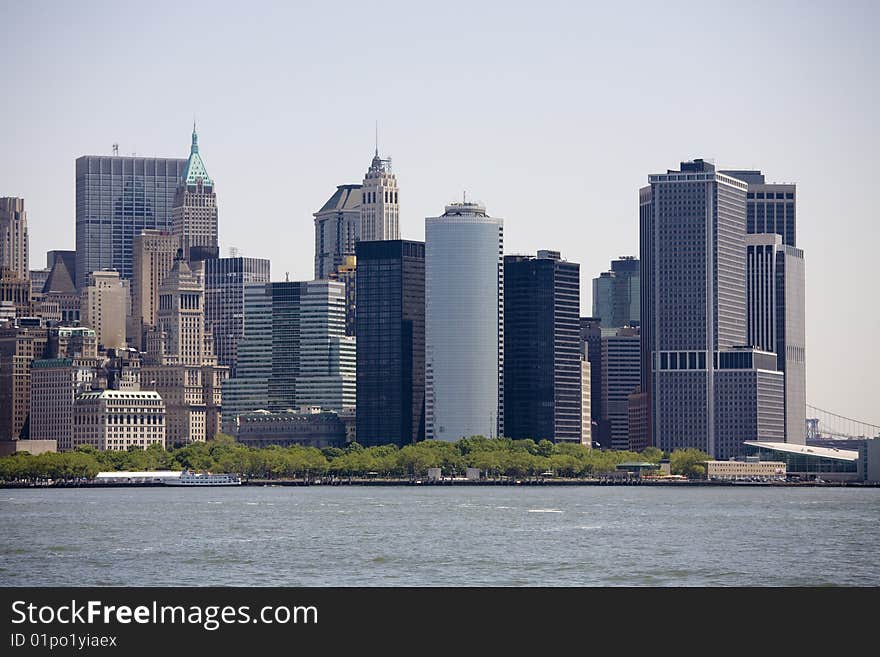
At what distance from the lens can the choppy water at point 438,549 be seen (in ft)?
308

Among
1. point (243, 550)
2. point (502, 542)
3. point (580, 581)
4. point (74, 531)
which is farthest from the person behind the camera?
point (74, 531)

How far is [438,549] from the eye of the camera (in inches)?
4557

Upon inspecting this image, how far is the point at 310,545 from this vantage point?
Result: 11925 centimetres

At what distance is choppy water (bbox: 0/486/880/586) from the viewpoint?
308 ft

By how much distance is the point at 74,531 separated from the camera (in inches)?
5492
